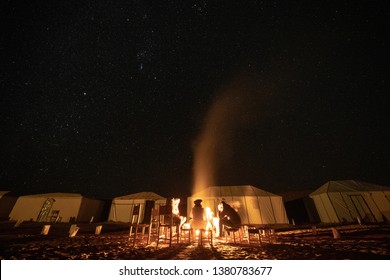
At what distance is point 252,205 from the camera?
17.7 metres

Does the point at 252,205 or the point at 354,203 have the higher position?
the point at 252,205

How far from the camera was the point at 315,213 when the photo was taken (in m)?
19.9

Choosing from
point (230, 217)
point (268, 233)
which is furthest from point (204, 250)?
point (268, 233)

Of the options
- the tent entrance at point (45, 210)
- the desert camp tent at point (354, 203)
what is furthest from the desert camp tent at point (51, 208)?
the desert camp tent at point (354, 203)

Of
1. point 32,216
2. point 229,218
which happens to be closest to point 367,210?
point 229,218

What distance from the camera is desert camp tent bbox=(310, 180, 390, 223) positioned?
1591 centimetres

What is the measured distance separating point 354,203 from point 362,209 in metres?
0.68

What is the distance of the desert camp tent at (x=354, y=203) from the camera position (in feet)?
52.2

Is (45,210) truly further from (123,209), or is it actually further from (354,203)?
(354,203)

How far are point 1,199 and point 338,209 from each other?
3973 cm

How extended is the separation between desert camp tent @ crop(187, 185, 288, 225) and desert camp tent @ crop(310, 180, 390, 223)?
159 inches

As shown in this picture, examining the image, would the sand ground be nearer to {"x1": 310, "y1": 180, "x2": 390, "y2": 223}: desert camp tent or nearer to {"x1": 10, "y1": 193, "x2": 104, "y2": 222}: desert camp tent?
{"x1": 310, "y1": 180, "x2": 390, "y2": 223}: desert camp tent

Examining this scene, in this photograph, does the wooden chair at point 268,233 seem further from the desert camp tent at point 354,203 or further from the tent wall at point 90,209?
the tent wall at point 90,209
